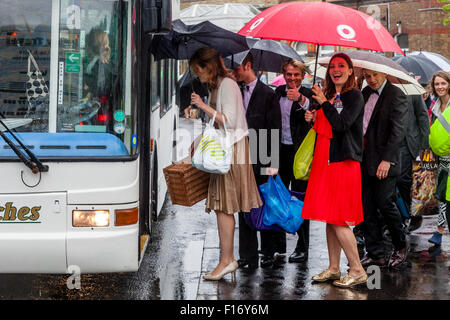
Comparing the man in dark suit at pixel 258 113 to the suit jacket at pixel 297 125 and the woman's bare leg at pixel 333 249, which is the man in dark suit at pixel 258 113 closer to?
the suit jacket at pixel 297 125

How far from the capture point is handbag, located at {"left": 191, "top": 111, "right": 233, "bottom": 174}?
6.12m

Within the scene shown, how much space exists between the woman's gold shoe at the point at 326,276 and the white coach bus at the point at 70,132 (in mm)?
1874

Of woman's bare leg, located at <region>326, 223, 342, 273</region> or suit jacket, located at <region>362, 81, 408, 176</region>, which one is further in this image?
suit jacket, located at <region>362, 81, 408, 176</region>

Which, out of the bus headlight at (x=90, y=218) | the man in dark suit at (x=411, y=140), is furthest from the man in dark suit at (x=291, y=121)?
the bus headlight at (x=90, y=218)

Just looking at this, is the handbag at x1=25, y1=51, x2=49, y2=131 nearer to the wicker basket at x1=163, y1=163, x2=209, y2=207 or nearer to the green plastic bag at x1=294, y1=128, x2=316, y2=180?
the wicker basket at x1=163, y1=163, x2=209, y2=207

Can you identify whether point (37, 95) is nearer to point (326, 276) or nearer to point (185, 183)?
point (185, 183)

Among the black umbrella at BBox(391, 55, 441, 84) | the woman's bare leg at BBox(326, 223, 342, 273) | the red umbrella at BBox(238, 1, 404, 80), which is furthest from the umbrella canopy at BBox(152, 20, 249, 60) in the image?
the black umbrella at BBox(391, 55, 441, 84)

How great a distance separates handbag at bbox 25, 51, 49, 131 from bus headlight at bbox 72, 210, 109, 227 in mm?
→ 708

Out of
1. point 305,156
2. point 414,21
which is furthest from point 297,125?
point 414,21

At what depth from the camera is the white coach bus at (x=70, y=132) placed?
537cm

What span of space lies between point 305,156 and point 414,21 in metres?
28.0

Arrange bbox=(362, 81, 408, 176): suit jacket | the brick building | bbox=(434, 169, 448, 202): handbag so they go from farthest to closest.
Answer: the brick building < bbox=(434, 169, 448, 202): handbag < bbox=(362, 81, 408, 176): suit jacket

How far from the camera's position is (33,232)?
5.40 m

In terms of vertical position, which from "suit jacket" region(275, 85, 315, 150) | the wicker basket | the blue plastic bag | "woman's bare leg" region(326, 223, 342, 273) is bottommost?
"woman's bare leg" region(326, 223, 342, 273)
